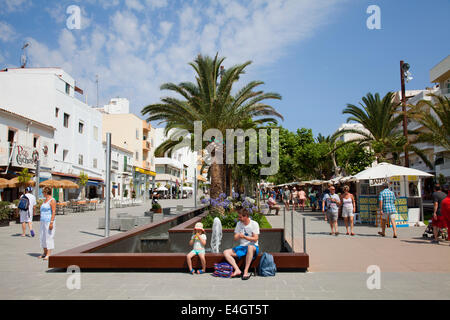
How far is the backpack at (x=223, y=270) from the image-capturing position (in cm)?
625

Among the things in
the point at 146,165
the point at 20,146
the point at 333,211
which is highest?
the point at 146,165

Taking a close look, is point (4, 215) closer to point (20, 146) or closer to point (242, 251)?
point (20, 146)

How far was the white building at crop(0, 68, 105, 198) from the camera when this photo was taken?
1174 inches

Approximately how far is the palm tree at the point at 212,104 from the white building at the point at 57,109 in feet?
50.6

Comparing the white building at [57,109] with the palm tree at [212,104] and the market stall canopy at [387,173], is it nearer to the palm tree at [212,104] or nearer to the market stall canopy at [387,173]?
the palm tree at [212,104]

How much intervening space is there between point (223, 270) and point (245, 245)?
618 mm

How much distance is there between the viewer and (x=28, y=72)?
99.0 feet

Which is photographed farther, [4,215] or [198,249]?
[4,215]

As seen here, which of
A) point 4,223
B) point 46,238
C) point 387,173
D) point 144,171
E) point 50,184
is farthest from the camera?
point 144,171

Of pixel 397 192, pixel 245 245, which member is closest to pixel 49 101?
pixel 397 192

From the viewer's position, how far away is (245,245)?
6613mm

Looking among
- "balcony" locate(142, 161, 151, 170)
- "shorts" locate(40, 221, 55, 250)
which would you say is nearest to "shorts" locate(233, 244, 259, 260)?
"shorts" locate(40, 221, 55, 250)

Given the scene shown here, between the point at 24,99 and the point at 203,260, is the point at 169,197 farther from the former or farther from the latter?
the point at 203,260
